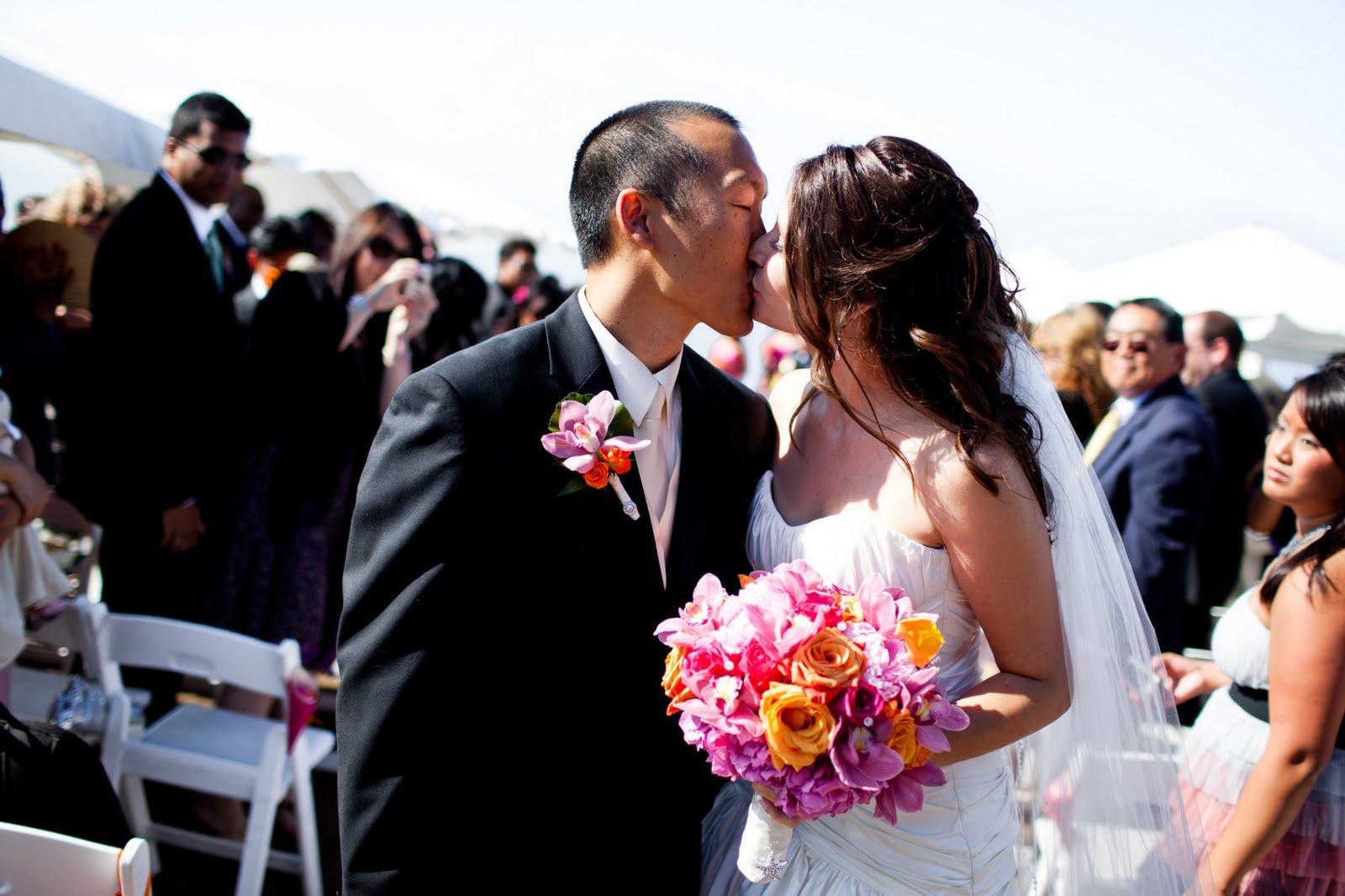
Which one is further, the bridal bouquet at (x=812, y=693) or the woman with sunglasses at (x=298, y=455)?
the woman with sunglasses at (x=298, y=455)

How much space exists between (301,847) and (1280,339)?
11.7 m

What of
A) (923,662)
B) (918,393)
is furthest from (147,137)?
(923,662)

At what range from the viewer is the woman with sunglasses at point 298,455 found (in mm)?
4633

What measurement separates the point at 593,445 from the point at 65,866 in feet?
4.33

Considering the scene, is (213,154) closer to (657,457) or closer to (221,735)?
(221,735)

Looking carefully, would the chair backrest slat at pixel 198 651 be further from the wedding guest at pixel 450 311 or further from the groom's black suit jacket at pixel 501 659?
the wedding guest at pixel 450 311

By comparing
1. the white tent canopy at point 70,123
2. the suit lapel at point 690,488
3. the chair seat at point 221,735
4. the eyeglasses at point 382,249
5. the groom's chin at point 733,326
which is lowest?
the chair seat at point 221,735

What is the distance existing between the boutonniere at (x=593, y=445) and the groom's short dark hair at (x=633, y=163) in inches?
18.1

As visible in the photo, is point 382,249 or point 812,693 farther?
point 382,249

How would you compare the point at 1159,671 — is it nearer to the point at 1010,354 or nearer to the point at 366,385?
the point at 1010,354

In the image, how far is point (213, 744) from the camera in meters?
3.60

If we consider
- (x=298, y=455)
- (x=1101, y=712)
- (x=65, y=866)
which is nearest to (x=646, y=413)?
(x=1101, y=712)

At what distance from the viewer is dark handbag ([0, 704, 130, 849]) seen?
2.08 meters

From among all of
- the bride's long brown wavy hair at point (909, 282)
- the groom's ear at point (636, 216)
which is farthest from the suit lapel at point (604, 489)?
the bride's long brown wavy hair at point (909, 282)
